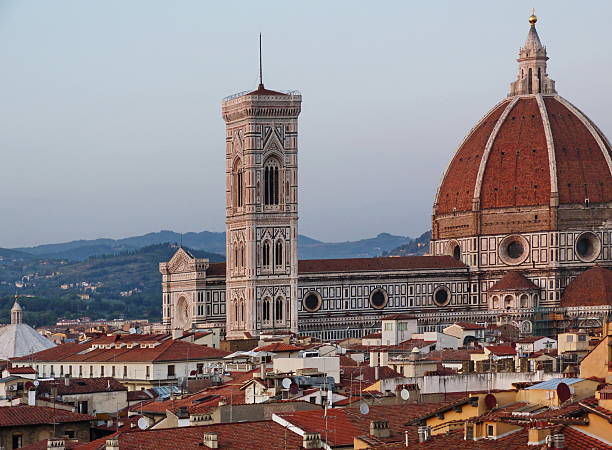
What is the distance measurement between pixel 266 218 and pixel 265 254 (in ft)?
6.48

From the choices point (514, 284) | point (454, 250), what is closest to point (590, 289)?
point (514, 284)

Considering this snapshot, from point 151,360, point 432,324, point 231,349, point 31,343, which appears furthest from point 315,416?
point 432,324

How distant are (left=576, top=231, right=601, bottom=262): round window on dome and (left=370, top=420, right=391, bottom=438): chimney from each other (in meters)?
91.2

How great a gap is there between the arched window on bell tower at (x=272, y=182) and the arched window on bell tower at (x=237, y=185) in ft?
5.06

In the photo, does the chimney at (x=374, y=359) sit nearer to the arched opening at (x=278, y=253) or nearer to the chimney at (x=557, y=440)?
the arched opening at (x=278, y=253)

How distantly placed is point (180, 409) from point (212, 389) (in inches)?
404

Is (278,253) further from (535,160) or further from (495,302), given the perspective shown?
(535,160)

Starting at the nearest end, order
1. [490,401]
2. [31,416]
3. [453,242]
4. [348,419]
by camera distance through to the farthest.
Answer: [490,401] < [348,419] < [31,416] < [453,242]

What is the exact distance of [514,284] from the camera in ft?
378

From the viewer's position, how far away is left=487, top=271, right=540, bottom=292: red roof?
114875 millimetres

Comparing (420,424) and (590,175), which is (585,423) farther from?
(590,175)

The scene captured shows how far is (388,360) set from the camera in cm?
6341

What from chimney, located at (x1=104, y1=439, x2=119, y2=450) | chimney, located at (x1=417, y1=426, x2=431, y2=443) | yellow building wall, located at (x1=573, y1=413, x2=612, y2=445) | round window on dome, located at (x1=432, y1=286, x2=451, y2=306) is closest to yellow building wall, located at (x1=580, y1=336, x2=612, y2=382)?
chimney, located at (x1=417, y1=426, x2=431, y2=443)

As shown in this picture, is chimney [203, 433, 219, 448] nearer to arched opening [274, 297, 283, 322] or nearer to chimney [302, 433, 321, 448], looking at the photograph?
chimney [302, 433, 321, 448]
